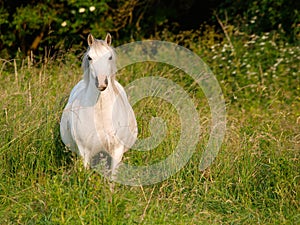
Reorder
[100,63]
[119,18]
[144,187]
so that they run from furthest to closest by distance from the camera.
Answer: [119,18]
[144,187]
[100,63]

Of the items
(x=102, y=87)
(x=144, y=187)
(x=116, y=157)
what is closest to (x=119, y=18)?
(x=116, y=157)

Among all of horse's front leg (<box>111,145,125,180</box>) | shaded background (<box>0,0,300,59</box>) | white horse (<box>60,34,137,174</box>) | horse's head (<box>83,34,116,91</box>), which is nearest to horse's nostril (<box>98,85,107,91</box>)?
horse's head (<box>83,34,116,91</box>)

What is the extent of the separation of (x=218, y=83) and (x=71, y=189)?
453cm

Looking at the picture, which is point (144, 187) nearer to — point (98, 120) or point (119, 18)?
point (98, 120)

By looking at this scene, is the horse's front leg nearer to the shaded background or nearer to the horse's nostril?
the horse's nostril

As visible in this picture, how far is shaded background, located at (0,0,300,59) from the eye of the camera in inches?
413

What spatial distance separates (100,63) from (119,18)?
7230mm

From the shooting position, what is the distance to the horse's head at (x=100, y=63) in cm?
473

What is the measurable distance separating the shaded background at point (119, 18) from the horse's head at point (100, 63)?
494 cm

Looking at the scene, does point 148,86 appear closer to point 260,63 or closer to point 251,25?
point 260,63

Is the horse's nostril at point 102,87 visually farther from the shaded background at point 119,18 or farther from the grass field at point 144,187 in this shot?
the shaded background at point 119,18

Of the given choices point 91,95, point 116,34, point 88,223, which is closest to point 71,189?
point 88,223

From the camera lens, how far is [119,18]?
39.1ft

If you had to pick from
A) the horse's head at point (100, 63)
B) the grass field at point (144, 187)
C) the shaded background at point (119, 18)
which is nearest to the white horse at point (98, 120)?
the horse's head at point (100, 63)
